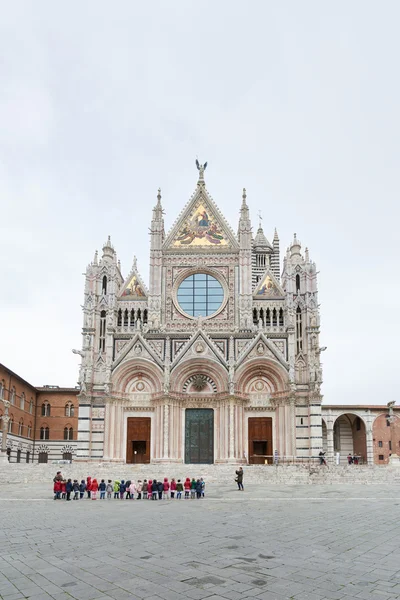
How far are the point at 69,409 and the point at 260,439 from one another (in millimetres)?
24417

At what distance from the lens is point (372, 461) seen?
2132 inches

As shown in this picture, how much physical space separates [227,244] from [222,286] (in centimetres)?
347

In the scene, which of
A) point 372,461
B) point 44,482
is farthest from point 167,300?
point 372,461

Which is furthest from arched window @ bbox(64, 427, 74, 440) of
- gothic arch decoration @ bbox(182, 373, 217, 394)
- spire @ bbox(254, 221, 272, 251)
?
spire @ bbox(254, 221, 272, 251)

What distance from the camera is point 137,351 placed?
4031 cm

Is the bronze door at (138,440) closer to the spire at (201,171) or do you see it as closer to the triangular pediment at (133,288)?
the triangular pediment at (133,288)

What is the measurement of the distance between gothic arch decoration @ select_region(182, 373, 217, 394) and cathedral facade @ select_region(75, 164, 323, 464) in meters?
0.07

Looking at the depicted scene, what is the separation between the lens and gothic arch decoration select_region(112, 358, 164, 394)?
39938mm

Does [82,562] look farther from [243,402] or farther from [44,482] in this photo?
[243,402]

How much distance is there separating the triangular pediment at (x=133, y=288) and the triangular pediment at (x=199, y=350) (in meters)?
5.53

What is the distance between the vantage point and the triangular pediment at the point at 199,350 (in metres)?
39.8

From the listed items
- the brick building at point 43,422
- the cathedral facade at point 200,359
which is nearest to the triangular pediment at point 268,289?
the cathedral facade at point 200,359

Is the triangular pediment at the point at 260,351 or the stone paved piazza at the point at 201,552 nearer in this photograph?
the stone paved piazza at the point at 201,552

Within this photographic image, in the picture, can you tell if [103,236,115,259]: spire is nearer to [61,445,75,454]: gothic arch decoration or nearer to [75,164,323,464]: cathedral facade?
[75,164,323,464]: cathedral facade
